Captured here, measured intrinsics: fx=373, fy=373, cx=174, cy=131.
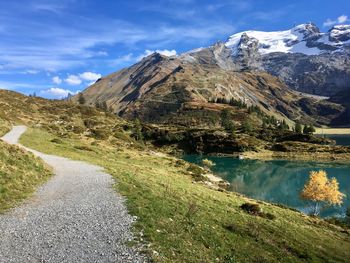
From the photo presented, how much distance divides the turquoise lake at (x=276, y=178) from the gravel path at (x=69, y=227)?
210 feet

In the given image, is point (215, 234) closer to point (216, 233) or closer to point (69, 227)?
point (216, 233)

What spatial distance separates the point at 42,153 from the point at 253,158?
459ft

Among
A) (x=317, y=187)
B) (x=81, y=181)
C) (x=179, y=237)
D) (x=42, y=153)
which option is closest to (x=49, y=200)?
(x=81, y=181)

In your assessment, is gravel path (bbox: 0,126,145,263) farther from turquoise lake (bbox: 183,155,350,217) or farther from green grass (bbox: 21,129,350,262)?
turquoise lake (bbox: 183,155,350,217)

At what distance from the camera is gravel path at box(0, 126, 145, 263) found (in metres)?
18.9

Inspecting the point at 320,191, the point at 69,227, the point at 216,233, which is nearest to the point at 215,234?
the point at 216,233

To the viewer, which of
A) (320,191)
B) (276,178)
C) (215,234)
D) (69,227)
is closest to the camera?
(69,227)

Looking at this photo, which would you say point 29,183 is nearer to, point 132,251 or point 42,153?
point 132,251

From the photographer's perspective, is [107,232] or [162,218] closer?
[107,232]

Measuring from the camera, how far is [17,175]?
3453 centimetres

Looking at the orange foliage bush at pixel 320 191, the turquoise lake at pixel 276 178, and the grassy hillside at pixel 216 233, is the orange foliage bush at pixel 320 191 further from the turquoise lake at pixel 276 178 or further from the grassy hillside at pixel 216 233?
the grassy hillside at pixel 216 233

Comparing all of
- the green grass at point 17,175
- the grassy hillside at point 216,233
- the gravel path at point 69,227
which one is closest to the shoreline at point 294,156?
the grassy hillside at point 216,233

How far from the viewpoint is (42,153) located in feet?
197

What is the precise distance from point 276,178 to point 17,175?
112m
